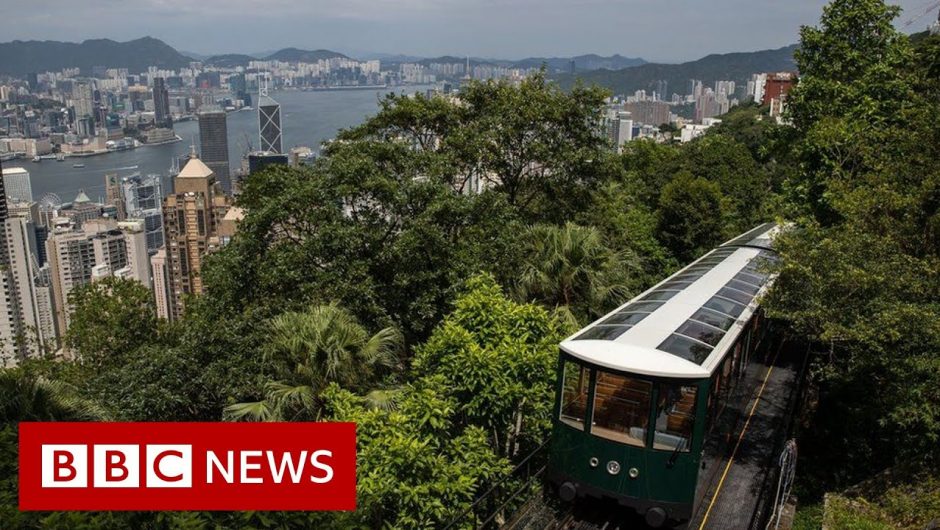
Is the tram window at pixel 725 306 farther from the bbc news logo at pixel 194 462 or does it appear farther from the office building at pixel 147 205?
the office building at pixel 147 205

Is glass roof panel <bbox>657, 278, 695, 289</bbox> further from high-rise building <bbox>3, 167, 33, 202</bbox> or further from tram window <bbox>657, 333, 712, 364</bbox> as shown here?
high-rise building <bbox>3, 167, 33, 202</bbox>

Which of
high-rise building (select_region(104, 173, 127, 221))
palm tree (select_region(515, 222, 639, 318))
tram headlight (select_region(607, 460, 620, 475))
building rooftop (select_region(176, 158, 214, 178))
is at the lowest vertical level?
high-rise building (select_region(104, 173, 127, 221))

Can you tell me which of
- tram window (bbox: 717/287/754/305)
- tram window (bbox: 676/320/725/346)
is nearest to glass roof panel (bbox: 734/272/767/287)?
tram window (bbox: 717/287/754/305)

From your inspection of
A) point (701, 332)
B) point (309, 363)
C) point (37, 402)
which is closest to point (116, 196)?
point (37, 402)

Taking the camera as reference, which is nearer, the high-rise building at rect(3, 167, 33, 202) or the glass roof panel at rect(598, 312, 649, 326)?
the glass roof panel at rect(598, 312, 649, 326)

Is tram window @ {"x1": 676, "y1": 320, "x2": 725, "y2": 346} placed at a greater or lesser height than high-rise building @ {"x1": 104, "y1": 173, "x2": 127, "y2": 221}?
greater

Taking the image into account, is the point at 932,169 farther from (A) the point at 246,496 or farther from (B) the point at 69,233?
(B) the point at 69,233
